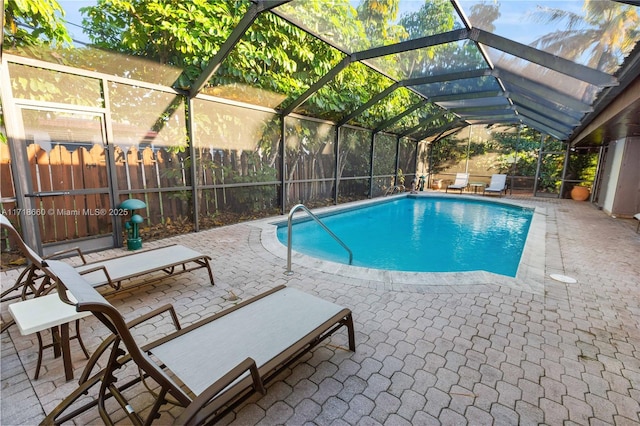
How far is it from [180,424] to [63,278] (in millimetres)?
839

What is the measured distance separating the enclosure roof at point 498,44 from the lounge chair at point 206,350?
370 cm

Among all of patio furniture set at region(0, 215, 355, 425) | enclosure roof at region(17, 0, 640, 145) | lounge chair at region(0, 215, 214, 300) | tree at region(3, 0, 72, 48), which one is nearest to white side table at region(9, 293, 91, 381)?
patio furniture set at region(0, 215, 355, 425)

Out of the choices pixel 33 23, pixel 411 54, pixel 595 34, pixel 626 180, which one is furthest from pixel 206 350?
pixel 626 180

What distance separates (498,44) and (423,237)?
14.7 ft

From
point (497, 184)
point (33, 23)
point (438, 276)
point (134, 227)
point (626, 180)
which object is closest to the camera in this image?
point (33, 23)

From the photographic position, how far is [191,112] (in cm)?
552

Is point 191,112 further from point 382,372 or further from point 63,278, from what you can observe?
point 382,372

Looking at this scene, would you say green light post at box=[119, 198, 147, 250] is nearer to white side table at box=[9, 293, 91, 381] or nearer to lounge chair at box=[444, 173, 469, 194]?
white side table at box=[9, 293, 91, 381]

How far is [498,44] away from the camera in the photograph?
4336 mm

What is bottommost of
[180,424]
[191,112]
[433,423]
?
[433,423]

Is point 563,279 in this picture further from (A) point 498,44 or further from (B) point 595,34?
(A) point 498,44

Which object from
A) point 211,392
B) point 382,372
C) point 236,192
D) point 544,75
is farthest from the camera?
point 236,192

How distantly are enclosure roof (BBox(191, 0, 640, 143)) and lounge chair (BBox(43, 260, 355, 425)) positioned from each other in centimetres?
370

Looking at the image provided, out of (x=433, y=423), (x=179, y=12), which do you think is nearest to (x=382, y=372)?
(x=433, y=423)
